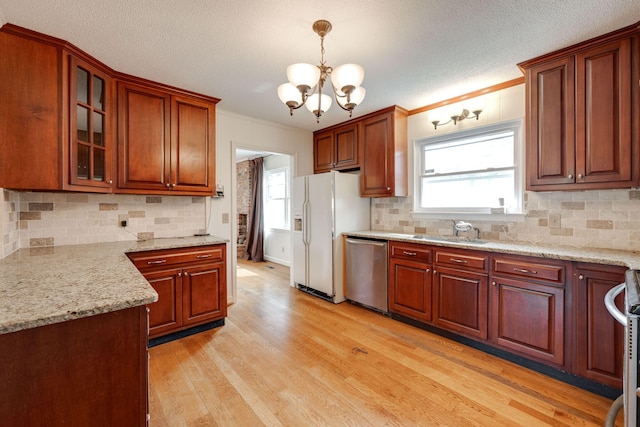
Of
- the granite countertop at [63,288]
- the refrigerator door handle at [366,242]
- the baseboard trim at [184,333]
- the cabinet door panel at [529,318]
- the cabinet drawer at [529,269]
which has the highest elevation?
the granite countertop at [63,288]

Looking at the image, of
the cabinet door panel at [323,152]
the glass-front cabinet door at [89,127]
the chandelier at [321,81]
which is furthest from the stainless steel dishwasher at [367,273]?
the glass-front cabinet door at [89,127]

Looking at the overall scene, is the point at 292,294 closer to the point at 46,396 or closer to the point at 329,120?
the point at 329,120

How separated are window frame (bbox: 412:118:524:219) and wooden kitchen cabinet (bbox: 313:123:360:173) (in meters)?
0.82

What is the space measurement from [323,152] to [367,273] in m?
2.01

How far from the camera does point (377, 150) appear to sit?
3.64 meters

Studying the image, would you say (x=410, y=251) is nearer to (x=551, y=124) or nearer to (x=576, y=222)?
(x=576, y=222)

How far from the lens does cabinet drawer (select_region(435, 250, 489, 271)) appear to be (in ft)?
8.04

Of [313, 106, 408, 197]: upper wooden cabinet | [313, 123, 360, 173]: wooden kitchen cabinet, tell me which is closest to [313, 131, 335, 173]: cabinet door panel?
[313, 123, 360, 173]: wooden kitchen cabinet

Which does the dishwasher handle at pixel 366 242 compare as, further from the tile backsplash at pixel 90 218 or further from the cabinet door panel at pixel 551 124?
the tile backsplash at pixel 90 218

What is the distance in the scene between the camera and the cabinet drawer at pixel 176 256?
243 cm

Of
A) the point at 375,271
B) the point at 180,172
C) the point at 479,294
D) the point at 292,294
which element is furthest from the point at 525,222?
the point at 180,172

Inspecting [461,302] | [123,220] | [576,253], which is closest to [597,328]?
[576,253]

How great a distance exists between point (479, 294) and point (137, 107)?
140 inches

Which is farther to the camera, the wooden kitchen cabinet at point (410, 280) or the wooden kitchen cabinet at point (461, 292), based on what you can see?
the wooden kitchen cabinet at point (410, 280)
